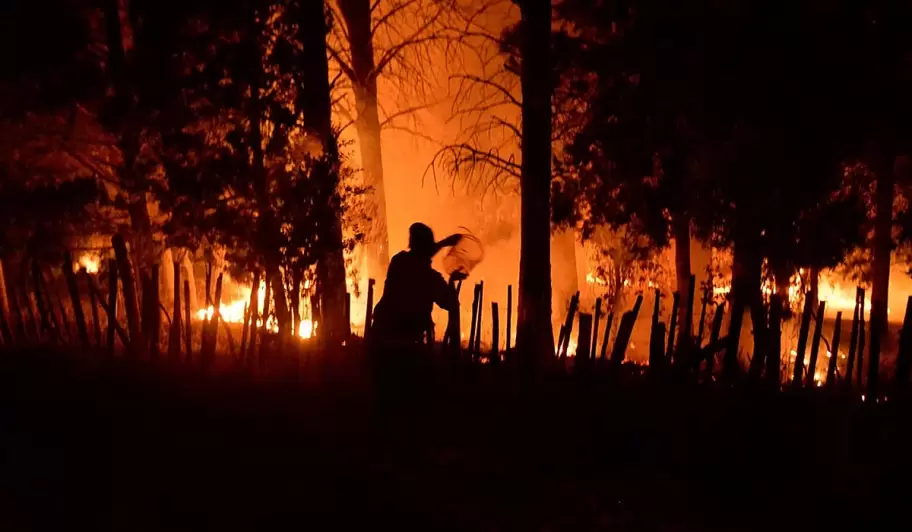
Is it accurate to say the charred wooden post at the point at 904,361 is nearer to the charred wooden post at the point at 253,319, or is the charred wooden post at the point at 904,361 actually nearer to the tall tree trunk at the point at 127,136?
the charred wooden post at the point at 253,319

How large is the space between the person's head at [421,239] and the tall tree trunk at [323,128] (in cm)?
181

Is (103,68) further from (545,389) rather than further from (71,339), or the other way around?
(545,389)

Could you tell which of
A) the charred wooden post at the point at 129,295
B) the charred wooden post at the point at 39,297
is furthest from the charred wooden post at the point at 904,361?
the charred wooden post at the point at 39,297

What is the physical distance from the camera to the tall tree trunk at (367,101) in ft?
44.5

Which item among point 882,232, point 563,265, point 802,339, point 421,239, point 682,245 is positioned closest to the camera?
point 421,239

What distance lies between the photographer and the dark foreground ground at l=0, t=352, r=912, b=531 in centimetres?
385

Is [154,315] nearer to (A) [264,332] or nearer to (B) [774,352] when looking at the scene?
(A) [264,332]

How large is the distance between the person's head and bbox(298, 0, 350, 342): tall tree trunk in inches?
71.4

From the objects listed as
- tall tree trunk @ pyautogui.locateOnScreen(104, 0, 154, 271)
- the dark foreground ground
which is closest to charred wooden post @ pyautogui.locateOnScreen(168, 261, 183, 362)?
the dark foreground ground

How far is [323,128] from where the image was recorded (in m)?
7.27

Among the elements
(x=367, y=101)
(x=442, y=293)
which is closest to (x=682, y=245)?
(x=442, y=293)

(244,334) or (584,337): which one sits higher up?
(584,337)

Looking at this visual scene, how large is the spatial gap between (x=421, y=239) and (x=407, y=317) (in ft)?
1.89

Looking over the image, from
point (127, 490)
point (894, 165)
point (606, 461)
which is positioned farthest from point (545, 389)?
point (894, 165)
